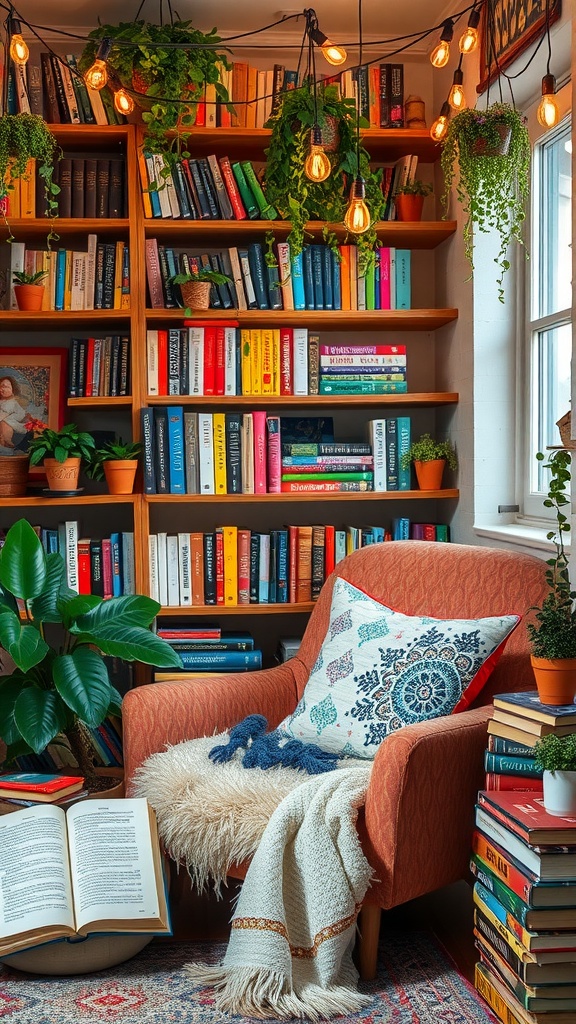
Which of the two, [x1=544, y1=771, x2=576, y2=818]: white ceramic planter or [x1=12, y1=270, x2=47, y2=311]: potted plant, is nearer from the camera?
[x1=544, y1=771, x2=576, y2=818]: white ceramic planter

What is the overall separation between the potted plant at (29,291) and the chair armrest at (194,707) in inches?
53.2

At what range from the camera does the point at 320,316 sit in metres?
3.23

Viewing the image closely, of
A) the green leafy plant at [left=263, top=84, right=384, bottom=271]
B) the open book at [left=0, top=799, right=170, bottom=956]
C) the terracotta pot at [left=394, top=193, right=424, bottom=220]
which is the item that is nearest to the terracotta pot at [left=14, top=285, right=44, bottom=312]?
the green leafy plant at [left=263, top=84, right=384, bottom=271]

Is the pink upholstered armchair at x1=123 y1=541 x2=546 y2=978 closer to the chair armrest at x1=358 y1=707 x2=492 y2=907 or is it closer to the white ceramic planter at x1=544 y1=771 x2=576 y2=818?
the chair armrest at x1=358 y1=707 x2=492 y2=907

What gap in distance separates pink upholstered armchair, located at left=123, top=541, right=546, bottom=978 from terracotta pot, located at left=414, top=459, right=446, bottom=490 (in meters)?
0.51

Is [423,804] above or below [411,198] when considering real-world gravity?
below

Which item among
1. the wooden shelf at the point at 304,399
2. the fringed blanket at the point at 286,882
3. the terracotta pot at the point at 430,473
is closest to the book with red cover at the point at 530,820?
the fringed blanket at the point at 286,882

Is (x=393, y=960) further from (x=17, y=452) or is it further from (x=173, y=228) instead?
(x=173, y=228)

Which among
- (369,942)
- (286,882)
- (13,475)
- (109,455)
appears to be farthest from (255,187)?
(369,942)

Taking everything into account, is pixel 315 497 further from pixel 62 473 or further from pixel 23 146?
pixel 23 146

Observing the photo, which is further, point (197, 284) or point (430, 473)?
point (430, 473)

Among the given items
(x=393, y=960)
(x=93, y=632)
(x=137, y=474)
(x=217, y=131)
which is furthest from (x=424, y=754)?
(x=217, y=131)

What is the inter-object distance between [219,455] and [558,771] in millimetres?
1746

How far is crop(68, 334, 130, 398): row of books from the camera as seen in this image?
3.23 metres
